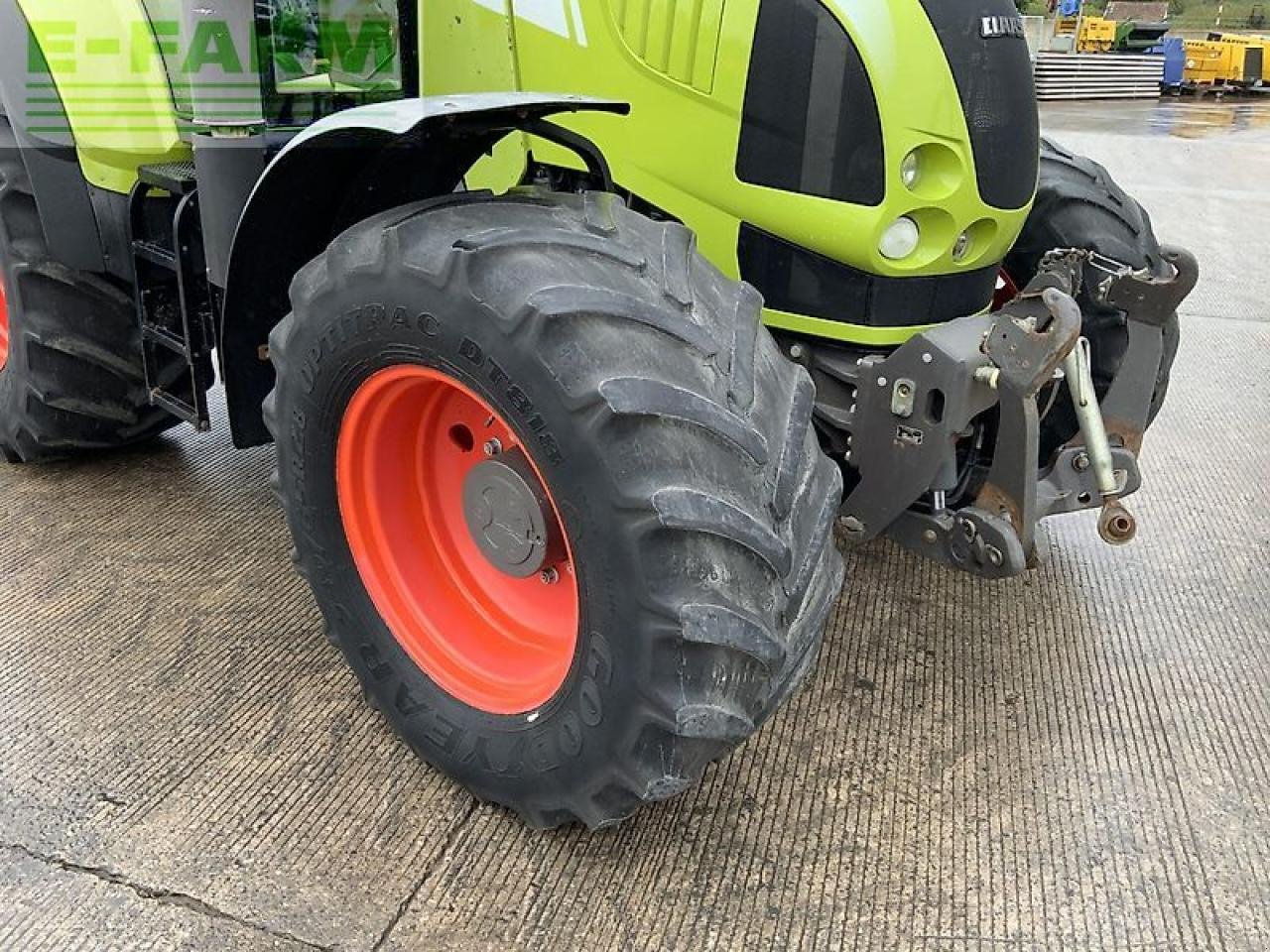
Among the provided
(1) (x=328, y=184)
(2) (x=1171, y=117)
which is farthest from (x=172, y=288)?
(2) (x=1171, y=117)

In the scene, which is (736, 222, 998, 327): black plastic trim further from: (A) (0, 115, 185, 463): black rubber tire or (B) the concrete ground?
(A) (0, 115, 185, 463): black rubber tire

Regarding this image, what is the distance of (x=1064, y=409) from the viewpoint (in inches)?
108

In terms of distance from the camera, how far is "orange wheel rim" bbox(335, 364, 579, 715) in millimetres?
2098

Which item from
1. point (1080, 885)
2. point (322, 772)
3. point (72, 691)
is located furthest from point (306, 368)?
point (1080, 885)

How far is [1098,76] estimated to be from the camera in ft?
70.0

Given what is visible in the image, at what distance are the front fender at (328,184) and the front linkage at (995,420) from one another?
0.75 m

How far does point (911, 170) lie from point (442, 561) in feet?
4.03

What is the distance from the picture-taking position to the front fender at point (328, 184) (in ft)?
6.05

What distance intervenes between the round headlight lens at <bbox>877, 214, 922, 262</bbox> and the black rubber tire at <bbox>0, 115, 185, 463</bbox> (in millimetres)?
1918

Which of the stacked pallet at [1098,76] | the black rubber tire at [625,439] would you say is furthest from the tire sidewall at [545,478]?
the stacked pallet at [1098,76]

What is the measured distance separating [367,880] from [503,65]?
1.67 meters

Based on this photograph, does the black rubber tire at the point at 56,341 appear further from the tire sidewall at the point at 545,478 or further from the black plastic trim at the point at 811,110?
the black plastic trim at the point at 811,110

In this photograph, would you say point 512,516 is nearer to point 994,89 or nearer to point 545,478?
point 545,478

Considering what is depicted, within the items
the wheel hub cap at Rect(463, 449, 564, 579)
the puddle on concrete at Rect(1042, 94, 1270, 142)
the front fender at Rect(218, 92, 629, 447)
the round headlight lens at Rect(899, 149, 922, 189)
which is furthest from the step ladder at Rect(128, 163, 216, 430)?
the puddle on concrete at Rect(1042, 94, 1270, 142)
